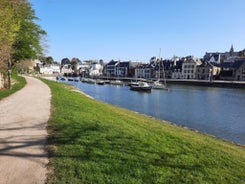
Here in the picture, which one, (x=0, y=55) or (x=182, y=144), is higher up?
(x=0, y=55)

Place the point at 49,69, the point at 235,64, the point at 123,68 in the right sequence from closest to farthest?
the point at 235,64 < the point at 123,68 < the point at 49,69

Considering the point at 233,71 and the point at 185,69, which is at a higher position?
the point at 185,69

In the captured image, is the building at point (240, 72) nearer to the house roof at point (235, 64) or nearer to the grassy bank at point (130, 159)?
the house roof at point (235, 64)

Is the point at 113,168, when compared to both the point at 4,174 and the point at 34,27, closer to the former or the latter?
→ the point at 4,174

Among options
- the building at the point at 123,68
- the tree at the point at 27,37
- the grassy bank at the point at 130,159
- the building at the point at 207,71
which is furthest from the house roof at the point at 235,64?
the grassy bank at the point at 130,159

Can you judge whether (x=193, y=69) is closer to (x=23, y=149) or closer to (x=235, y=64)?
(x=235, y=64)

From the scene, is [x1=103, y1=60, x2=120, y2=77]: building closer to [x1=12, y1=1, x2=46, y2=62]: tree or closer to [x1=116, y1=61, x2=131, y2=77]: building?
[x1=116, y1=61, x2=131, y2=77]: building

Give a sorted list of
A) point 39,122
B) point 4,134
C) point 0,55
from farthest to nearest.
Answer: point 0,55 < point 39,122 < point 4,134

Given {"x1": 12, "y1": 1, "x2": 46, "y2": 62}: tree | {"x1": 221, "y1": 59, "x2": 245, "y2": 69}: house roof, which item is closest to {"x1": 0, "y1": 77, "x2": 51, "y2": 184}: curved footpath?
{"x1": 12, "y1": 1, "x2": 46, "y2": 62}: tree

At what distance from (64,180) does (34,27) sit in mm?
25819

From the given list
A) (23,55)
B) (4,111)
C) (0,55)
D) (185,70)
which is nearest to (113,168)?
(4,111)

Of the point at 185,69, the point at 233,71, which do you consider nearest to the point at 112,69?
the point at 185,69

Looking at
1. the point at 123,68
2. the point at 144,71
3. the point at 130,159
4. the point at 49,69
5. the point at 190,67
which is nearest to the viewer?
the point at 130,159

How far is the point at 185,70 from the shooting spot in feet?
352
